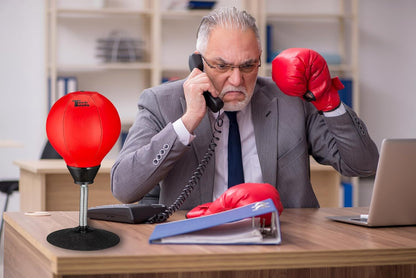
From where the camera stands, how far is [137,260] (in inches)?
42.1

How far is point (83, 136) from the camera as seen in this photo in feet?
3.74

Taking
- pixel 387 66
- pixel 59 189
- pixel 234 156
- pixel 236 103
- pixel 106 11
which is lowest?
pixel 59 189

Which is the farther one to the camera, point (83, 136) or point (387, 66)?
point (387, 66)

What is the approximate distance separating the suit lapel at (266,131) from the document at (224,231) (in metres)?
0.74

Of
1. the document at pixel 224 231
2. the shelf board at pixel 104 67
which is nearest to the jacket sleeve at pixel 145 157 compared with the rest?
the document at pixel 224 231

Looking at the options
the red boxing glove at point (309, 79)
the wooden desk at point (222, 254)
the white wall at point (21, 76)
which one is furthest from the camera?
the white wall at point (21, 76)

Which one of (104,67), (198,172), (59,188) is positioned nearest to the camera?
(198,172)

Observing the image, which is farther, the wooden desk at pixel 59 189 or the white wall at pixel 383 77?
the white wall at pixel 383 77

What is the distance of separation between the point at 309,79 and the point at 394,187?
0.57m

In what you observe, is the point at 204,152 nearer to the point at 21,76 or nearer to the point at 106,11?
the point at 106,11

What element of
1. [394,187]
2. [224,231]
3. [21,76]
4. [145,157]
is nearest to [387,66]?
[21,76]

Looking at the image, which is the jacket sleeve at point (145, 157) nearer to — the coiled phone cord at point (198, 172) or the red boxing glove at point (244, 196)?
the coiled phone cord at point (198, 172)

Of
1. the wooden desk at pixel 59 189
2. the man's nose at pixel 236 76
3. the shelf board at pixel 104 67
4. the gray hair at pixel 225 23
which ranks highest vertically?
the shelf board at pixel 104 67

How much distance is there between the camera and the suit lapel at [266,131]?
199 centimetres
